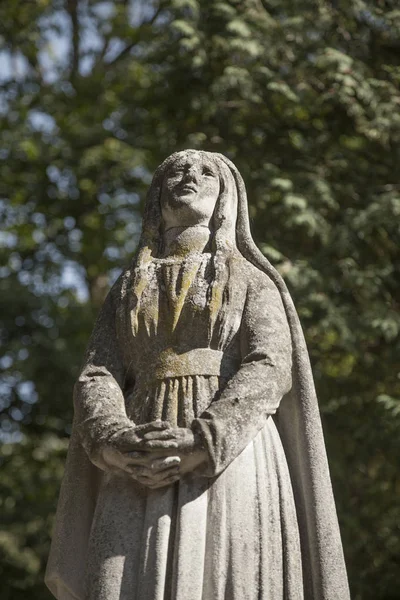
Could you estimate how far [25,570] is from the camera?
46.0ft

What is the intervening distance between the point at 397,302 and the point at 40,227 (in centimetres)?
650

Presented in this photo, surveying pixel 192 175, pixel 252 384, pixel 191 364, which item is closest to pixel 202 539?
pixel 252 384

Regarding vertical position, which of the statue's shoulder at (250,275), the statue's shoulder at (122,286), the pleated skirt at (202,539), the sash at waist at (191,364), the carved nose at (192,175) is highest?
the carved nose at (192,175)

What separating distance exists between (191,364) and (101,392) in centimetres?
47

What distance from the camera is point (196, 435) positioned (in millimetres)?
5262

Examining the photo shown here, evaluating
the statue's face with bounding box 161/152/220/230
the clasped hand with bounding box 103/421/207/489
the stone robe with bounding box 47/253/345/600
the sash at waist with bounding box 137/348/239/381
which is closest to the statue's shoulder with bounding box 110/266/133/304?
the stone robe with bounding box 47/253/345/600

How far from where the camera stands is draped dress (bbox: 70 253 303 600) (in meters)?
5.20

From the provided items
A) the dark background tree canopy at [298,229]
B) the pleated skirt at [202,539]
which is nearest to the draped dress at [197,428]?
the pleated skirt at [202,539]

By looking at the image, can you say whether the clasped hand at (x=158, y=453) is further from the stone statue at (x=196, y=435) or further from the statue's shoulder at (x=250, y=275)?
the statue's shoulder at (x=250, y=275)

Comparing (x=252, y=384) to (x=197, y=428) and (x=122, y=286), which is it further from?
(x=122, y=286)

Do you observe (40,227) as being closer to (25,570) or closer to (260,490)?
(25,570)

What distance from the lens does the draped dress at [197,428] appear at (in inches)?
205

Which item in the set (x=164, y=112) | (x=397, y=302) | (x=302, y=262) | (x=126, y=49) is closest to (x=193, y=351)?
(x=302, y=262)

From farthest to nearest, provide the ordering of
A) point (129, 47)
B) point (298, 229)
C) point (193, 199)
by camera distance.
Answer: point (129, 47) → point (298, 229) → point (193, 199)
